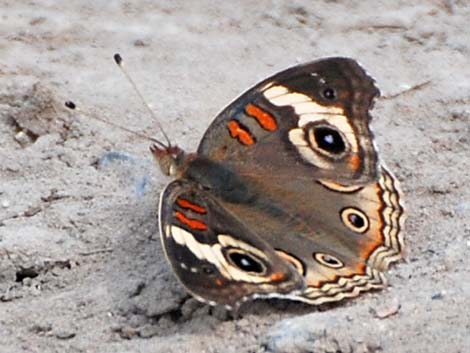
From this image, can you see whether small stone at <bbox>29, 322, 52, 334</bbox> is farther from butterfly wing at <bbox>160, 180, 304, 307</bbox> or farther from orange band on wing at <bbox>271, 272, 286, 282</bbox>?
orange band on wing at <bbox>271, 272, 286, 282</bbox>

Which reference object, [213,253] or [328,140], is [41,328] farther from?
[328,140]

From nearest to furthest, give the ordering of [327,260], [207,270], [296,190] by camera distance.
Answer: [207,270] → [327,260] → [296,190]

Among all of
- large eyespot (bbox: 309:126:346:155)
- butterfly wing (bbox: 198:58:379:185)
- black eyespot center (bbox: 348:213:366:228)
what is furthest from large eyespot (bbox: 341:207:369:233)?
large eyespot (bbox: 309:126:346:155)

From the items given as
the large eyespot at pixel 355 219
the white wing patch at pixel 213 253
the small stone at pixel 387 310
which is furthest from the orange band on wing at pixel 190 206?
the small stone at pixel 387 310

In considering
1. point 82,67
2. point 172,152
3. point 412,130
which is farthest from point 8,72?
point 412,130

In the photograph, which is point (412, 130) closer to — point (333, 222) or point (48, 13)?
point (333, 222)

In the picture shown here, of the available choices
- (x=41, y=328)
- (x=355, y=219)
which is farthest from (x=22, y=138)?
(x=355, y=219)

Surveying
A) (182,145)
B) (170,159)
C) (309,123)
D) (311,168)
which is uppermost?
(309,123)
